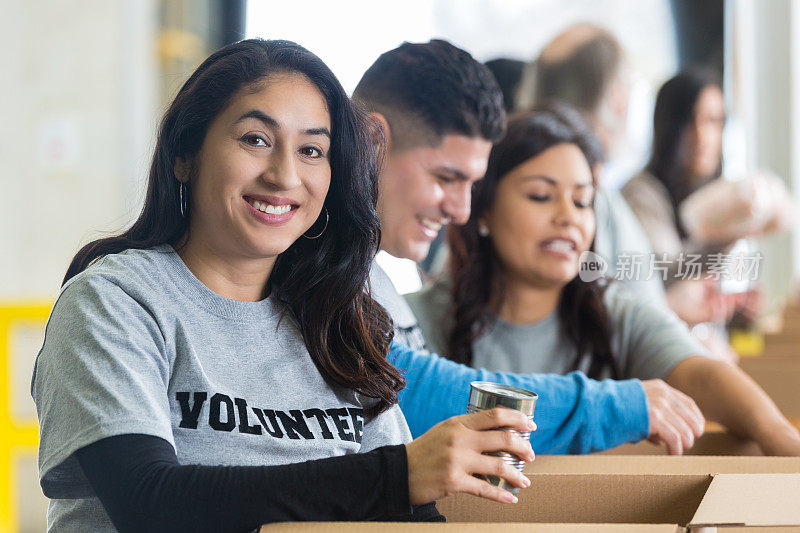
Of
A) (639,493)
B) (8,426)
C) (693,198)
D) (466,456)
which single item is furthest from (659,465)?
(693,198)

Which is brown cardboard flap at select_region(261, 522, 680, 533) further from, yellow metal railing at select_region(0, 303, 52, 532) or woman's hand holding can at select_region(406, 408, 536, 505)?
yellow metal railing at select_region(0, 303, 52, 532)

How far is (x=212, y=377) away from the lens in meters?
0.86

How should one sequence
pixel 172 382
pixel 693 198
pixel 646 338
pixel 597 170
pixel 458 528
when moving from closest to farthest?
pixel 458 528 < pixel 172 382 < pixel 646 338 < pixel 597 170 < pixel 693 198

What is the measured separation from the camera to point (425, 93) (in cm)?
128

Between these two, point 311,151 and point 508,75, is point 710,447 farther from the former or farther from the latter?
point 508,75

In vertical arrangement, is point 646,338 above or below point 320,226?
below

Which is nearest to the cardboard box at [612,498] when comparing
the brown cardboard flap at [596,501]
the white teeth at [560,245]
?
the brown cardboard flap at [596,501]

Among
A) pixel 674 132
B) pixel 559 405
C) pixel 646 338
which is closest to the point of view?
pixel 559 405

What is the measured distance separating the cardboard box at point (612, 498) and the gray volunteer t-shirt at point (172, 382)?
14 cm

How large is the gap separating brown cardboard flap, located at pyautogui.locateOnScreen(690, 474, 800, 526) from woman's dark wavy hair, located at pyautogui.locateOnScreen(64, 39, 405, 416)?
0.35 m

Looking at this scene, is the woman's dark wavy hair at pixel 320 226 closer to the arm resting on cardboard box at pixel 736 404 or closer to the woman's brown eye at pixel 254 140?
the woman's brown eye at pixel 254 140

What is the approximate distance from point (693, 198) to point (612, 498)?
1.86 m

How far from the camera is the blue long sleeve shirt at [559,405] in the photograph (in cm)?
112

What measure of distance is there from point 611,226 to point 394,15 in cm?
176
